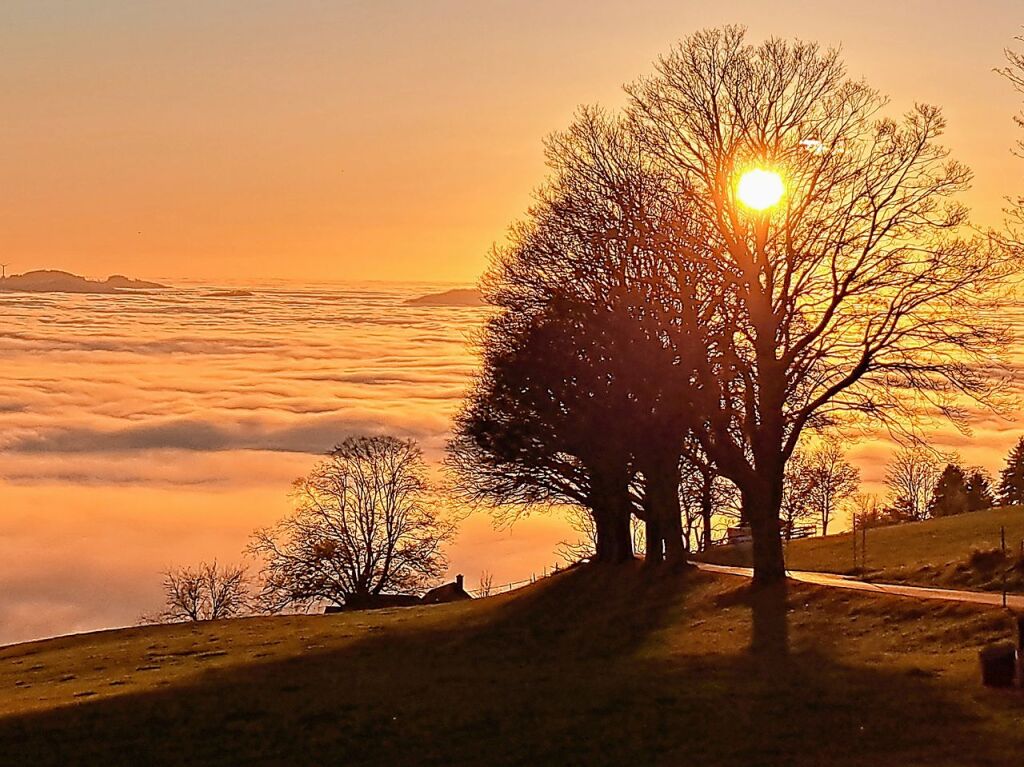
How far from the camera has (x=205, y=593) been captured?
128 m

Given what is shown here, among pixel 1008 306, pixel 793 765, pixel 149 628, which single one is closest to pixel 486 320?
pixel 1008 306

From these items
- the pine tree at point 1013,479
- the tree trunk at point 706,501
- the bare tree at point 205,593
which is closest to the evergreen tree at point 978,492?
the pine tree at point 1013,479

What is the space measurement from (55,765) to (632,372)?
25240 millimetres

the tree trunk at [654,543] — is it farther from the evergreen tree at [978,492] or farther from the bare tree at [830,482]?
the evergreen tree at [978,492]

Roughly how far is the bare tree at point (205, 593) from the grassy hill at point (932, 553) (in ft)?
205

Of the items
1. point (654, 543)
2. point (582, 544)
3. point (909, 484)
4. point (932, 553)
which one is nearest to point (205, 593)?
point (582, 544)

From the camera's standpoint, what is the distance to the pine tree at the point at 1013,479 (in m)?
138

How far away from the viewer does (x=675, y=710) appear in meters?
25.2

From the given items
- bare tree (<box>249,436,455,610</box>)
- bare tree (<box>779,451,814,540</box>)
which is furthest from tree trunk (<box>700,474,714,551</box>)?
bare tree (<box>249,436,455,610</box>)

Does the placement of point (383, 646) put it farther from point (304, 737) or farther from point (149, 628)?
point (149, 628)

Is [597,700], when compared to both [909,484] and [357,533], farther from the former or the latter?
[909,484]

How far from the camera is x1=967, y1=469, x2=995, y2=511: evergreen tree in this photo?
132 metres

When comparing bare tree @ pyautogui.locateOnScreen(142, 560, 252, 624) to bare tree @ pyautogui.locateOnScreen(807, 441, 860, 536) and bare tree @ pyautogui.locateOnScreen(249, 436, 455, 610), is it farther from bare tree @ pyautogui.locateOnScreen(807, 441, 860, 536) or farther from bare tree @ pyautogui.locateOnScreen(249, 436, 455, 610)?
bare tree @ pyautogui.locateOnScreen(807, 441, 860, 536)

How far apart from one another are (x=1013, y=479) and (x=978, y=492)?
10.9 meters
